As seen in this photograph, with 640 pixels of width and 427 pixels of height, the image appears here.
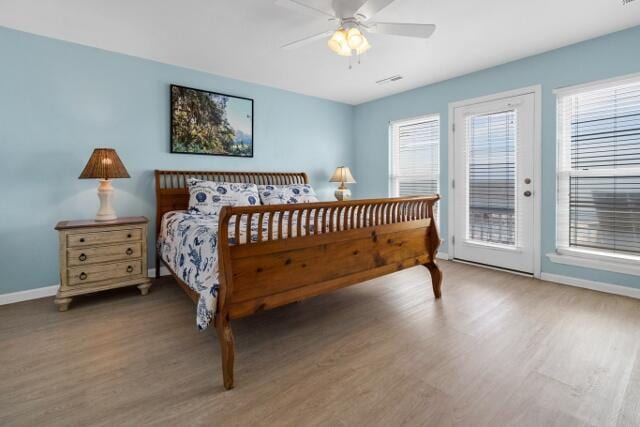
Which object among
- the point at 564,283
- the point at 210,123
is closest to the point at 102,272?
the point at 210,123

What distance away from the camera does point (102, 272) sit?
9.24 ft

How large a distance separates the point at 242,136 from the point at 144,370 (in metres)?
2.95

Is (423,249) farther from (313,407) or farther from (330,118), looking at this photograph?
(330,118)

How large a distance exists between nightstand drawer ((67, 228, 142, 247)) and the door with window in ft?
12.0

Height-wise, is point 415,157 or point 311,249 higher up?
point 415,157

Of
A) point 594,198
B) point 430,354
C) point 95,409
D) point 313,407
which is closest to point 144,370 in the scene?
point 95,409

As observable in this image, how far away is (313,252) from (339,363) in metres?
A: 0.67

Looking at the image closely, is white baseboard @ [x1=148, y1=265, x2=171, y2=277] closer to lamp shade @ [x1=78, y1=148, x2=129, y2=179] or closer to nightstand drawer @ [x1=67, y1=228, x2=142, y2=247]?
nightstand drawer @ [x1=67, y1=228, x2=142, y2=247]

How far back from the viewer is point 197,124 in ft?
12.2

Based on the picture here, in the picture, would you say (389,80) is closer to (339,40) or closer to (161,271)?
(339,40)

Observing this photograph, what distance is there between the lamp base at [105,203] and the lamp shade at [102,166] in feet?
0.64

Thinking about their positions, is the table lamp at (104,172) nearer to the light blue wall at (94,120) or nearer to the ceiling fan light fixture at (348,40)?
the light blue wall at (94,120)

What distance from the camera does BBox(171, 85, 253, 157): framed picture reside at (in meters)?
3.61

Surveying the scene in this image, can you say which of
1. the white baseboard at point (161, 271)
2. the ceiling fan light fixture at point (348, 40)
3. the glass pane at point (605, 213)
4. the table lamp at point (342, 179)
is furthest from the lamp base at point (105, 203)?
the glass pane at point (605, 213)
